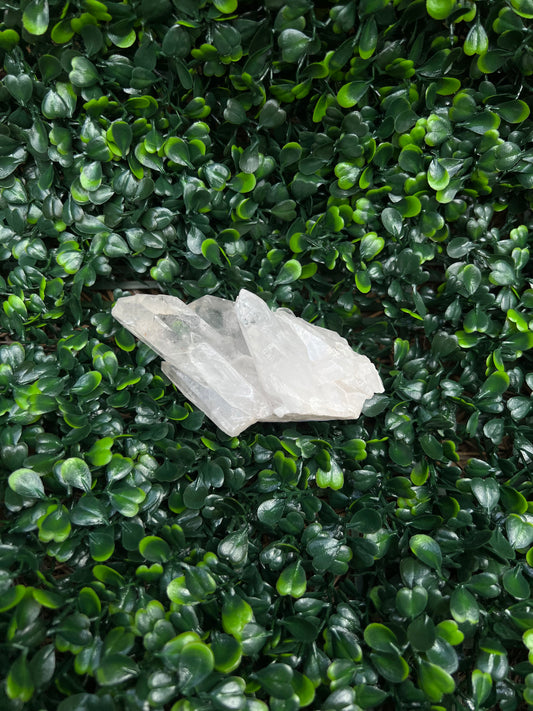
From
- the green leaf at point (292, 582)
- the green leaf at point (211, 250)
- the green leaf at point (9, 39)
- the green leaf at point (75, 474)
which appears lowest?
the green leaf at point (292, 582)

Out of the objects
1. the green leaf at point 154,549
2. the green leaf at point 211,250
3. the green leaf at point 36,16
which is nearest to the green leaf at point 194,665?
the green leaf at point 154,549

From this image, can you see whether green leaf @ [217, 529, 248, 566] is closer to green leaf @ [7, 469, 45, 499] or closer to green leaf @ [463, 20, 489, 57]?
green leaf @ [7, 469, 45, 499]

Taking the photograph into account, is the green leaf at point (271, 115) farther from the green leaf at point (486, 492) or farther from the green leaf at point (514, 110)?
the green leaf at point (486, 492)

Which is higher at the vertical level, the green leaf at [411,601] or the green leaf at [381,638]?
the green leaf at [411,601]

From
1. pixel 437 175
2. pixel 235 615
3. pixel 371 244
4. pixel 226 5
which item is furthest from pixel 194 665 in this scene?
pixel 226 5

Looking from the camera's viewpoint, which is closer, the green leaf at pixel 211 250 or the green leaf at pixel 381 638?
the green leaf at pixel 381 638

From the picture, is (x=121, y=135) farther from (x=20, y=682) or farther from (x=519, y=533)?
(x=519, y=533)
